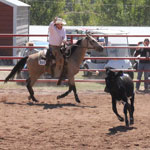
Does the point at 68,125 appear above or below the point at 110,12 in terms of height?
below

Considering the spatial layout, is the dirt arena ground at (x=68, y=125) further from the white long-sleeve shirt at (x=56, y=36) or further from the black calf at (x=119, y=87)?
the white long-sleeve shirt at (x=56, y=36)

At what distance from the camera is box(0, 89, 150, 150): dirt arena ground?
23.5 feet

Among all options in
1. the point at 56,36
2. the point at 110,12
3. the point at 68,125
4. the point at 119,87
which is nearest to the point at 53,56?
the point at 56,36

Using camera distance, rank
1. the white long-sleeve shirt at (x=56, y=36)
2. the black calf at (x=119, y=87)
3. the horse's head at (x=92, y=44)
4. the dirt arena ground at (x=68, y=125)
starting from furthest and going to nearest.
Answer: the horse's head at (x=92, y=44), the white long-sleeve shirt at (x=56, y=36), the black calf at (x=119, y=87), the dirt arena ground at (x=68, y=125)

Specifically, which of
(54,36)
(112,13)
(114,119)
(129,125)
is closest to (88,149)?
(129,125)

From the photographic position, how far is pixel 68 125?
8562 mm

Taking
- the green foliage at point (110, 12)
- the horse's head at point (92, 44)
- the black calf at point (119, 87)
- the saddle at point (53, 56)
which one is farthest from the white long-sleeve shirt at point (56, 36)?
the green foliage at point (110, 12)

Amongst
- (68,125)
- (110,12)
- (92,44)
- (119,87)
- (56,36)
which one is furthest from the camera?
(110,12)

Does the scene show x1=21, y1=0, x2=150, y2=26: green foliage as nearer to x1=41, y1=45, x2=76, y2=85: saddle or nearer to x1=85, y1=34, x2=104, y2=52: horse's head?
x1=41, y1=45, x2=76, y2=85: saddle

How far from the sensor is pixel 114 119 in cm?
914

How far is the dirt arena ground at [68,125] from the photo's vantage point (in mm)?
7152

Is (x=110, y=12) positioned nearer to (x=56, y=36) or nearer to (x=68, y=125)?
(x=56, y=36)

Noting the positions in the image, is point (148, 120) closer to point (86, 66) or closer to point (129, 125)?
point (129, 125)

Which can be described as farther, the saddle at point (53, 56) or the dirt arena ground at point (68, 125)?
the saddle at point (53, 56)
